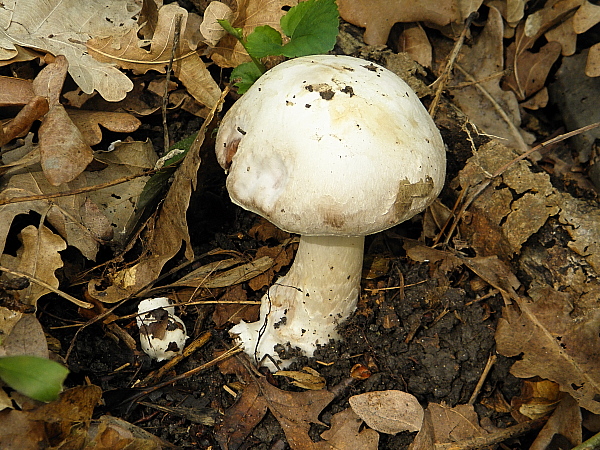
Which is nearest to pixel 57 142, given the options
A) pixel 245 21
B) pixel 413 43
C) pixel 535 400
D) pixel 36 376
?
pixel 36 376

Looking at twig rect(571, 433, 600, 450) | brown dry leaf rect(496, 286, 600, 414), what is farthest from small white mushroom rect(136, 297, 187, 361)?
twig rect(571, 433, 600, 450)

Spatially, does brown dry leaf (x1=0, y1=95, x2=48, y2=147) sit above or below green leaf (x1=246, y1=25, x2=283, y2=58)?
below

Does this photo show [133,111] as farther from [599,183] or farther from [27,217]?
[599,183]

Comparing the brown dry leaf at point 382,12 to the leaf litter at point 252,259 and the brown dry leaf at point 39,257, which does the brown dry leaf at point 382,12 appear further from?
the brown dry leaf at point 39,257

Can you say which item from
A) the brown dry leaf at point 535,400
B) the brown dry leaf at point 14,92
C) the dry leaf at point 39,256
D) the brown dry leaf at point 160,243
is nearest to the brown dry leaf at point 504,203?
the brown dry leaf at point 535,400

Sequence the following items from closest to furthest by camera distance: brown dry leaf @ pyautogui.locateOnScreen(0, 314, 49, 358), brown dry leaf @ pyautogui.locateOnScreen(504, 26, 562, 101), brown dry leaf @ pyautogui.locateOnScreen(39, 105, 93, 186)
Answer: brown dry leaf @ pyautogui.locateOnScreen(0, 314, 49, 358) → brown dry leaf @ pyautogui.locateOnScreen(39, 105, 93, 186) → brown dry leaf @ pyautogui.locateOnScreen(504, 26, 562, 101)

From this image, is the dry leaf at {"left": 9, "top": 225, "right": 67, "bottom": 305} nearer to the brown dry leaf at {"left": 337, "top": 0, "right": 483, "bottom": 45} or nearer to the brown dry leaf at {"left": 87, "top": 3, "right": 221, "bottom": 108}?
the brown dry leaf at {"left": 87, "top": 3, "right": 221, "bottom": 108}
